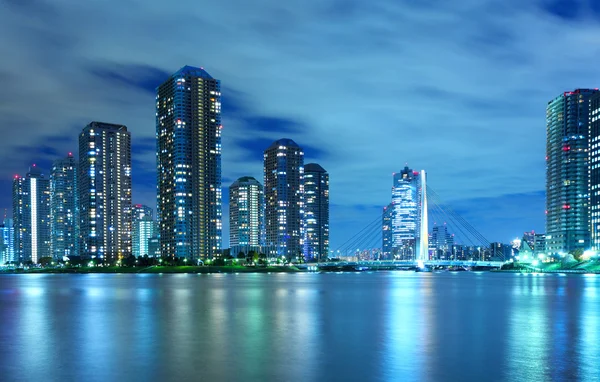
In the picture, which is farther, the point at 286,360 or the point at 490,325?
the point at 490,325

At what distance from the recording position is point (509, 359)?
105ft

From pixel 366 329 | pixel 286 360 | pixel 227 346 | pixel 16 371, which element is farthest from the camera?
pixel 366 329

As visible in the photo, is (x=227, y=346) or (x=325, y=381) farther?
(x=227, y=346)

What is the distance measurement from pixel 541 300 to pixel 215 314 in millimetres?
44646

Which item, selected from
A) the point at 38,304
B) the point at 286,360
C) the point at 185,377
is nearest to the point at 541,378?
the point at 286,360

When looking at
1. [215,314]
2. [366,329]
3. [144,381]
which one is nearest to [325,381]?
[144,381]

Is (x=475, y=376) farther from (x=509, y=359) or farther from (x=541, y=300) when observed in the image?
(x=541, y=300)

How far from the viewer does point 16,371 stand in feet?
96.5

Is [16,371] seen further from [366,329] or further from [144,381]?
[366,329]

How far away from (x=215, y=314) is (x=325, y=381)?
31.9 metres

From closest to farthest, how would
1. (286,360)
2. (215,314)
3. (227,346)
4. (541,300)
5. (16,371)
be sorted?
1. (16,371)
2. (286,360)
3. (227,346)
4. (215,314)
5. (541,300)

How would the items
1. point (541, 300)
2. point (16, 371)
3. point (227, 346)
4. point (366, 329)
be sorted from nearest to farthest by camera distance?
point (16, 371), point (227, 346), point (366, 329), point (541, 300)

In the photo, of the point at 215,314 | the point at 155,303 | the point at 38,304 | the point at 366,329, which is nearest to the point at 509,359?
the point at 366,329

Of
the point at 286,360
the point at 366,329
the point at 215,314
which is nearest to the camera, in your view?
the point at 286,360
